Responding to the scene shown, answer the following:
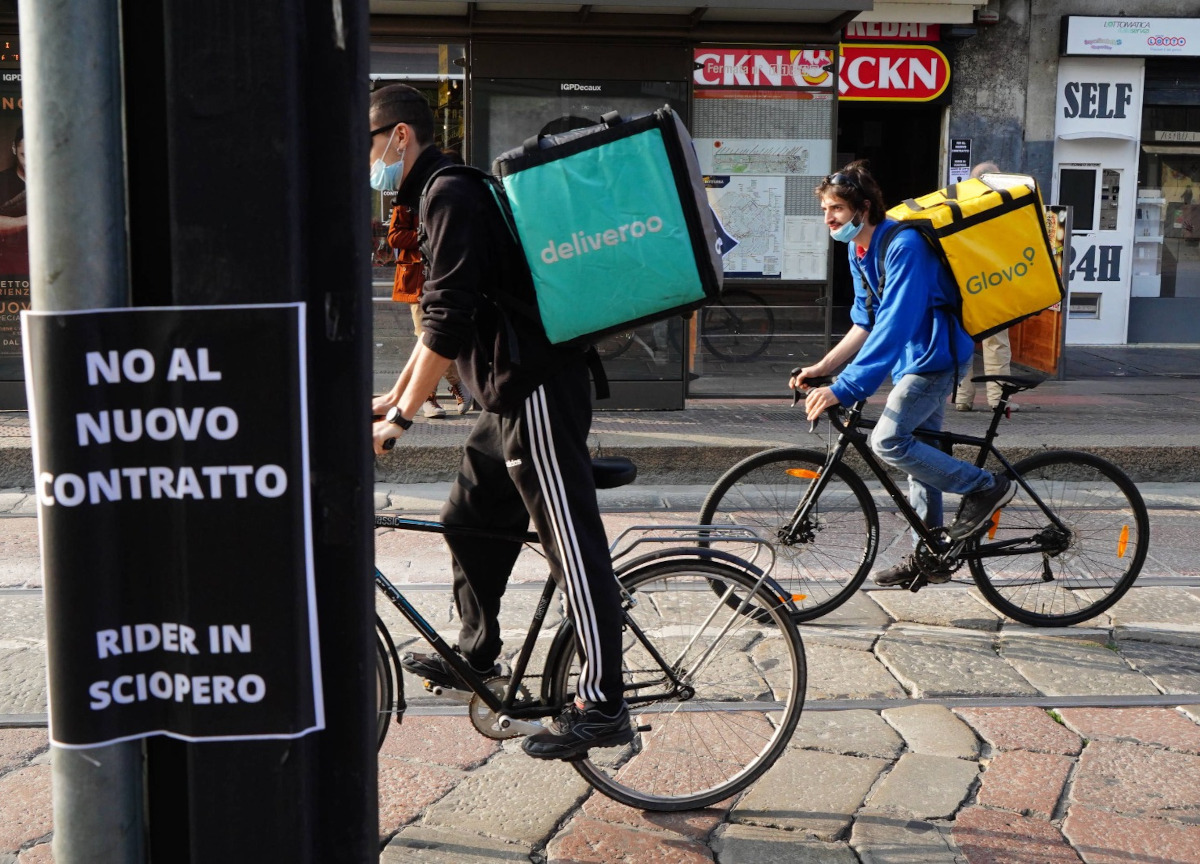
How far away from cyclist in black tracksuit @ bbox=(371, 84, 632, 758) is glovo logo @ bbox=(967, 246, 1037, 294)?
2.26 m

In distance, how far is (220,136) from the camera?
4.71ft

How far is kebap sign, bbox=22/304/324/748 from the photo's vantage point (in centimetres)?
146

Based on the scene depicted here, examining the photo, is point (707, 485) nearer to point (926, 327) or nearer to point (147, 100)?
point (926, 327)

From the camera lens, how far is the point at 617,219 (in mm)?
2865

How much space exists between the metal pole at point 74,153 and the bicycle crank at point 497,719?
204 cm

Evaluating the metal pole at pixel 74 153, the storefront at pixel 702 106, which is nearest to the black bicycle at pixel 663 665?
the metal pole at pixel 74 153

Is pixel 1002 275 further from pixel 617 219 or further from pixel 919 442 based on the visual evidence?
pixel 617 219

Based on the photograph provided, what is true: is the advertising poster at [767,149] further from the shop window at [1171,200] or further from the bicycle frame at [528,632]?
the shop window at [1171,200]

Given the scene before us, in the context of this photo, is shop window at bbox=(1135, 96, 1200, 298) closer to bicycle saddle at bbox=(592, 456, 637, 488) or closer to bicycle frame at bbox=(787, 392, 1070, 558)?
bicycle frame at bbox=(787, 392, 1070, 558)

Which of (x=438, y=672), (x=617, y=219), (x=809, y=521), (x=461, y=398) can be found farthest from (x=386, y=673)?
(x=461, y=398)

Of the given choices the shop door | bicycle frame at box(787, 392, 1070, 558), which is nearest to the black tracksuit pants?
bicycle frame at box(787, 392, 1070, 558)

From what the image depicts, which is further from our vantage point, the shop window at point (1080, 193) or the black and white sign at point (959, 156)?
the shop window at point (1080, 193)

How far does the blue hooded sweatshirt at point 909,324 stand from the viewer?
479 cm

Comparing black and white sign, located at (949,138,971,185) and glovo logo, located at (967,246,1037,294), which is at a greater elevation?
black and white sign, located at (949,138,971,185)
